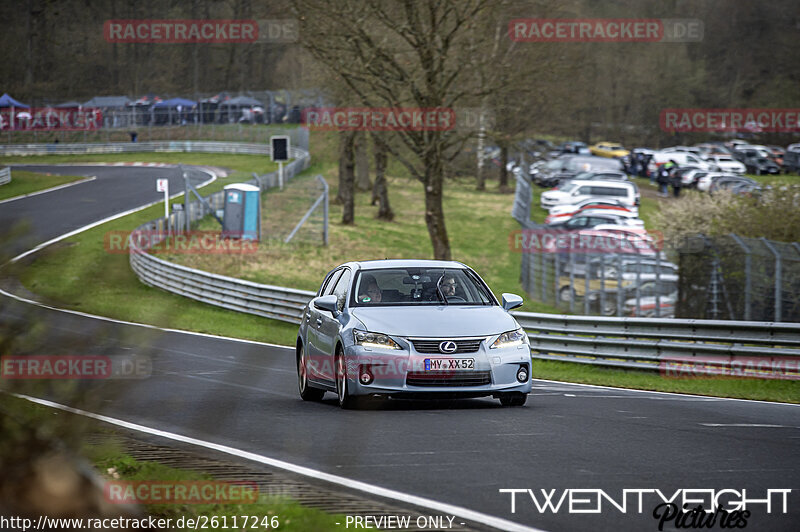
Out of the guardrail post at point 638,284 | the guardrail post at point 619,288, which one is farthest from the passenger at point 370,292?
the guardrail post at point 619,288

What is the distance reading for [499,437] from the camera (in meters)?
8.73

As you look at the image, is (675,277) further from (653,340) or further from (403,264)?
(403,264)

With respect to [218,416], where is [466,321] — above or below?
below

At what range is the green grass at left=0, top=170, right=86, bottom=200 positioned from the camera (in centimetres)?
5356

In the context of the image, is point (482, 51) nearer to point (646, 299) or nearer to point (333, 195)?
point (646, 299)

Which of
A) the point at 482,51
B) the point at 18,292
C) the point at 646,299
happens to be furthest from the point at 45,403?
the point at 482,51

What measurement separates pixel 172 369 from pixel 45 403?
514 inches

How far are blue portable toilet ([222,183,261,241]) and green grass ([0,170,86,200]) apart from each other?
17437 mm

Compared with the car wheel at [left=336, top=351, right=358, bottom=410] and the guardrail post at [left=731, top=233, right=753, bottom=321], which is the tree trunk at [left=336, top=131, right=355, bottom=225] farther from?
the car wheel at [left=336, top=351, right=358, bottom=410]

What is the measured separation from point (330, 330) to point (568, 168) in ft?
199

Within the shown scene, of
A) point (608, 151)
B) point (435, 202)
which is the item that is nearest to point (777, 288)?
point (435, 202)

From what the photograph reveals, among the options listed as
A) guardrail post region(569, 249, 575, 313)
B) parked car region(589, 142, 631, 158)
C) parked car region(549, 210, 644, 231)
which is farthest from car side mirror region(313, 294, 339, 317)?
parked car region(589, 142, 631, 158)

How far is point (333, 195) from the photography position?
62.6m

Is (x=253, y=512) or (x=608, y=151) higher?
(x=608, y=151)
